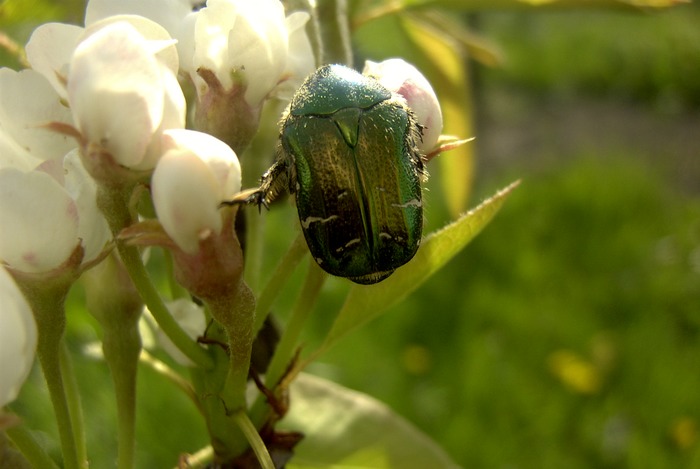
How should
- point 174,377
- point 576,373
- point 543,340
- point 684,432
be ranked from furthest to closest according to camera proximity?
point 543,340, point 576,373, point 684,432, point 174,377

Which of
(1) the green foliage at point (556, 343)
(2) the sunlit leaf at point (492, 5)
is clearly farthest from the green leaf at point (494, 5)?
(1) the green foliage at point (556, 343)

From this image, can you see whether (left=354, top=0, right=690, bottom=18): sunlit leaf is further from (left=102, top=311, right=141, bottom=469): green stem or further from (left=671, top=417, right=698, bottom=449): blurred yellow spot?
(left=671, top=417, right=698, bottom=449): blurred yellow spot

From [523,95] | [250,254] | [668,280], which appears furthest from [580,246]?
[523,95]

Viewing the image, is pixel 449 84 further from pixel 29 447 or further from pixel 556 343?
pixel 556 343

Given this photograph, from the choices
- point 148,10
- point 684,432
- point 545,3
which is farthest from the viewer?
point 684,432

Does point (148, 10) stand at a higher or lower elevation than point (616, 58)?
higher

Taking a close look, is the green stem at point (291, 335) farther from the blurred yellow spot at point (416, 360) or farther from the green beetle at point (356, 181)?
the blurred yellow spot at point (416, 360)

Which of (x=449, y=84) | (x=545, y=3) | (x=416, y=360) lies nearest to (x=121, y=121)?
(x=545, y=3)

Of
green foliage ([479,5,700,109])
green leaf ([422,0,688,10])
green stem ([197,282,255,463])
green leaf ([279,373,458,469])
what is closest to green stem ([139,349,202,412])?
green stem ([197,282,255,463])

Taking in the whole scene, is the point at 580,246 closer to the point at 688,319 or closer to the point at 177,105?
the point at 688,319
